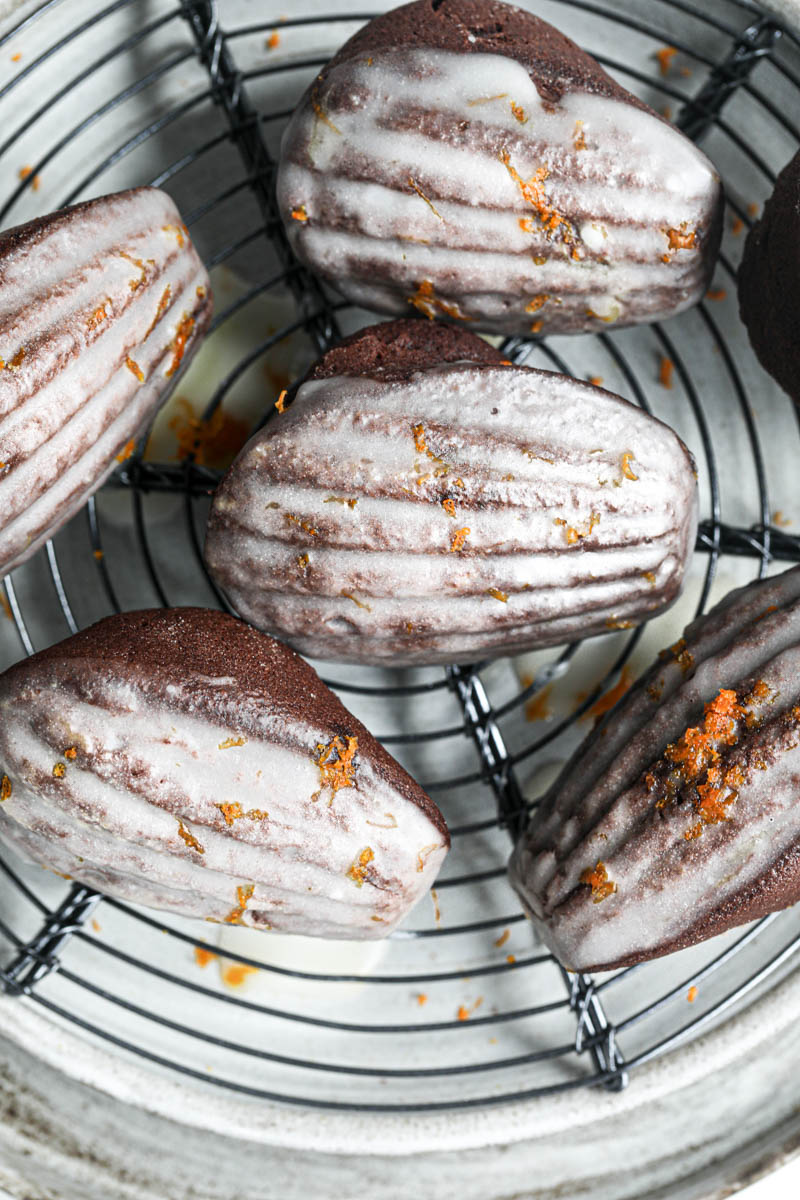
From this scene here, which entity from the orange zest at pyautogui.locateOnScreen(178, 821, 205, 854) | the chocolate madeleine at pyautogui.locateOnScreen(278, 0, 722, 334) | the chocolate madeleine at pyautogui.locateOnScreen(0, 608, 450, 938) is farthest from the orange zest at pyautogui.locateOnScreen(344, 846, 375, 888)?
the chocolate madeleine at pyautogui.locateOnScreen(278, 0, 722, 334)

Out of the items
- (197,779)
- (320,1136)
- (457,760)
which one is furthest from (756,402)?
(320,1136)

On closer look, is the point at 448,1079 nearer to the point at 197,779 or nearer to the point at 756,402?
the point at 197,779

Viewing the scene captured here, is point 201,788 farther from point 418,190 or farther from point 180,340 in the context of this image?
point 418,190

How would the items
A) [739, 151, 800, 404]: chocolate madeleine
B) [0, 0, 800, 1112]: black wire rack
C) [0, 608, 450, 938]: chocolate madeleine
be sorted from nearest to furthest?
[0, 608, 450, 938]: chocolate madeleine → [739, 151, 800, 404]: chocolate madeleine → [0, 0, 800, 1112]: black wire rack

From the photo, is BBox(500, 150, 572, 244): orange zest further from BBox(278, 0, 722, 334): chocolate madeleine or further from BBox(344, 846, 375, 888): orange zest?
BBox(344, 846, 375, 888): orange zest

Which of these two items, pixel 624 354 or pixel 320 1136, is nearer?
pixel 320 1136

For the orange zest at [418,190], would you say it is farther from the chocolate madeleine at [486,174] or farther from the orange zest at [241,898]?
the orange zest at [241,898]
